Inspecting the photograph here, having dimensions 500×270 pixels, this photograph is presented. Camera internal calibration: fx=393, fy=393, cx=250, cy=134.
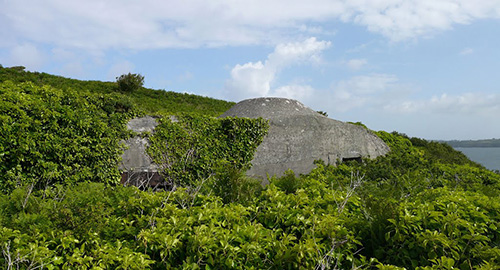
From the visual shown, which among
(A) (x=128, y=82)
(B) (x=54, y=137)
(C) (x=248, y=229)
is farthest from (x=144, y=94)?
(C) (x=248, y=229)

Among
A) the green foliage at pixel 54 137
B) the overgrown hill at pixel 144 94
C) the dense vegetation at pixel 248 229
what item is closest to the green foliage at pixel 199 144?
the green foliage at pixel 54 137

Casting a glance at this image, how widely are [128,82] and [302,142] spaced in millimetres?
11804

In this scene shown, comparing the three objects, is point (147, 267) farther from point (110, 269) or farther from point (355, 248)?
point (355, 248)

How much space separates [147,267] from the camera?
3.45 metres

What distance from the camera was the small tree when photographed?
770 inches

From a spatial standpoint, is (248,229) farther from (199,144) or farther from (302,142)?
(302,142)

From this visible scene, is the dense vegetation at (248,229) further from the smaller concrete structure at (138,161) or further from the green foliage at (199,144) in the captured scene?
the green foliage at (199,144)

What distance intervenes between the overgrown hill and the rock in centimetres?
631

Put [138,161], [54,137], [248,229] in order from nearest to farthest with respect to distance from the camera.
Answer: [248,229], [54,137], [138,161]

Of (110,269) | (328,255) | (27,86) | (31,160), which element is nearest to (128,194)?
(110,269)

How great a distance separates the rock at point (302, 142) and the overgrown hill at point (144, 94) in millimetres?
6311

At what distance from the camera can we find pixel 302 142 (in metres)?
10.9

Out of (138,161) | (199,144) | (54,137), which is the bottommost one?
(138,161)

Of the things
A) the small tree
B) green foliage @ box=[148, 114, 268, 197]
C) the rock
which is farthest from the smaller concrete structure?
the small tree
